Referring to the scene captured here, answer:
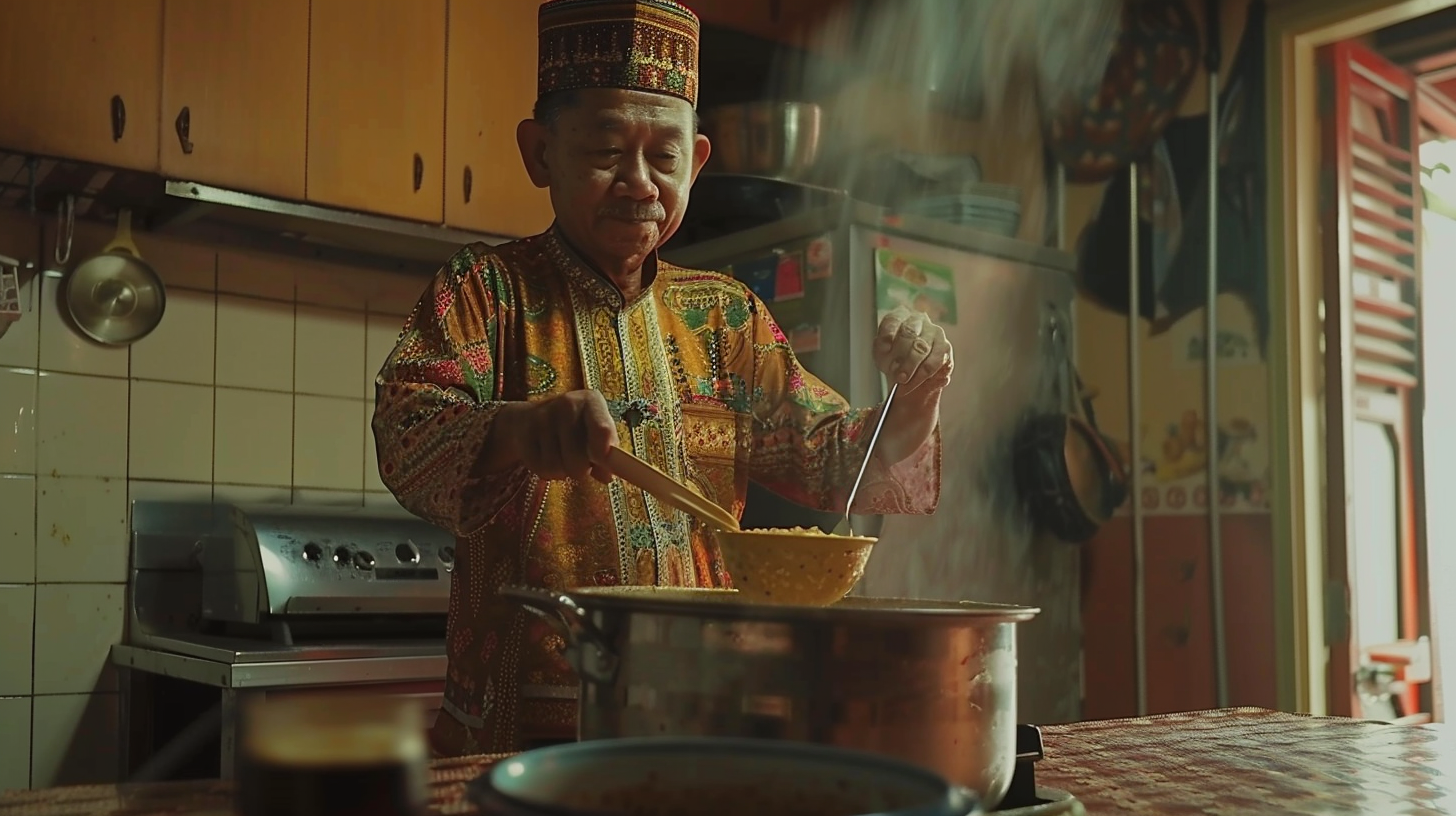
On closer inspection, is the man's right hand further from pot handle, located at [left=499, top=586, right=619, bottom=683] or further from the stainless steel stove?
the stainless steel stove

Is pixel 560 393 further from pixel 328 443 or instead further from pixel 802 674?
pixel 328 443

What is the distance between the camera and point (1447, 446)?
3.83m

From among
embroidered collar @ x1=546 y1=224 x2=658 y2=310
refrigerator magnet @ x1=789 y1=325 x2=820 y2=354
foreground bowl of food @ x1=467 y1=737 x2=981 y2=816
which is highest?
refrigerator magnet @ x1=789 y1=325 x2=820 y2=354

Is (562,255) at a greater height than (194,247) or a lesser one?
lesser

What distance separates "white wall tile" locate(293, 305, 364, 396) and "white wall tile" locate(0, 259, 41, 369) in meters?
0.47

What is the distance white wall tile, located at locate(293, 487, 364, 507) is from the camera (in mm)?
2583

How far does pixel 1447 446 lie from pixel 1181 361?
1.44m

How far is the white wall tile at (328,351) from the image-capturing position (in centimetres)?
262

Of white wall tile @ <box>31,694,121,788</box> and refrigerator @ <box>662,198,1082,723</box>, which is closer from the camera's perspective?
white wall tile @ <box>31,694,121,788</box>

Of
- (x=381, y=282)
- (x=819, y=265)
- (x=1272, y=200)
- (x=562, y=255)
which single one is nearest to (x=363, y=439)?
(x=381, y=282)

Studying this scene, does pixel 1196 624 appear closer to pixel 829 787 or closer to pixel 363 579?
pixel 363 579

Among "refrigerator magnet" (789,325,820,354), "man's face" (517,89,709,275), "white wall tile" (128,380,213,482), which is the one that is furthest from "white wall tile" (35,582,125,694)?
"man's face" (517,89,709,275)

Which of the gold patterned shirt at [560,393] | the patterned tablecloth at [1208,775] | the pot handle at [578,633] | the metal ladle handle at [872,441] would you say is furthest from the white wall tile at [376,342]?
the pot handle at [578,633]

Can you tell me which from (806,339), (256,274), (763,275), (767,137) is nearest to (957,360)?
(806,339)
